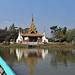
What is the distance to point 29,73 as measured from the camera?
731 cm

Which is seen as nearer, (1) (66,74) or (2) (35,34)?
(1) (66,74)

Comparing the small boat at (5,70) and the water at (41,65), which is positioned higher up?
the small boat at (5,70)

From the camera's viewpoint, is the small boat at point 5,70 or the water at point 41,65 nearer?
the small boat at point 5,70

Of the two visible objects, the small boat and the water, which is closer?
the small boat

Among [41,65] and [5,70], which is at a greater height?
[5,70]

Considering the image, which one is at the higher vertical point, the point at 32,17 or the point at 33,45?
the point at 32,17

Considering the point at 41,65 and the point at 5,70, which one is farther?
the point at 41,65

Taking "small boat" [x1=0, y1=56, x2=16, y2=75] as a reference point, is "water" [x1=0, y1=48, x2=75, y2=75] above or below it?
below

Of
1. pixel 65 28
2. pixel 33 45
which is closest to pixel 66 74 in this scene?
pixel 33 45

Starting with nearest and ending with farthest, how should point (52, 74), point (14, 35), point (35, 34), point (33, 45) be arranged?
point (52, 74), point (33, 45), point (35, 34), point (14, 35)

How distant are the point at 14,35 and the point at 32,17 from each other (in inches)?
558

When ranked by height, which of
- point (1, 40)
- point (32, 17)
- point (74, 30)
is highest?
Result: point (32, 17)

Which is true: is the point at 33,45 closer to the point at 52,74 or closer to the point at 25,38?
the point at 25,38

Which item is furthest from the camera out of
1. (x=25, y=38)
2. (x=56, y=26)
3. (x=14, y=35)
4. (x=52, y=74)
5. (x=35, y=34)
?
(x=56, y=26)
